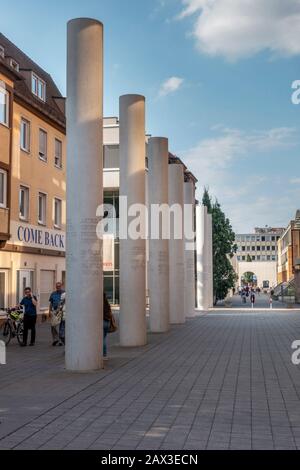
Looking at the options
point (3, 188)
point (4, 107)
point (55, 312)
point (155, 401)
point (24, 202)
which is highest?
point (4, 107)

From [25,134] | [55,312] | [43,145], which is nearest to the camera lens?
[55,312]

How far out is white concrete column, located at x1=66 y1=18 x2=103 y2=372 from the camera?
1276 cm

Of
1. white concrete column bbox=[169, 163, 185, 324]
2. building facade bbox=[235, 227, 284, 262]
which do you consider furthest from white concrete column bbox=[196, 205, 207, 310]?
building facade bbox=[235, 227, 284, 262]

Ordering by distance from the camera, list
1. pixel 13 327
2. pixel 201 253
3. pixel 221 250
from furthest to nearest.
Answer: pixel 221 250 → pixel 201 253 → pixel 13 327

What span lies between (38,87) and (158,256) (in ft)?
45.4

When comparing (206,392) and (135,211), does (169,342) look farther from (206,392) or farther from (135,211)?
(206,392)

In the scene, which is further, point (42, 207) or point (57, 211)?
point (57, 211)

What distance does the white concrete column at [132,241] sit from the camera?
1777cm

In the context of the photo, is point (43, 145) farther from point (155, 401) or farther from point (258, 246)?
point (258, 246)

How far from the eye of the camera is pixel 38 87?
32.0 meters

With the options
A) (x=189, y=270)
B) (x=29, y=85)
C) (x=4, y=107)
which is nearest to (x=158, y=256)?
(x=4, y=107)

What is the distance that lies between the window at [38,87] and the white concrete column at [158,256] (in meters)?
11.0
